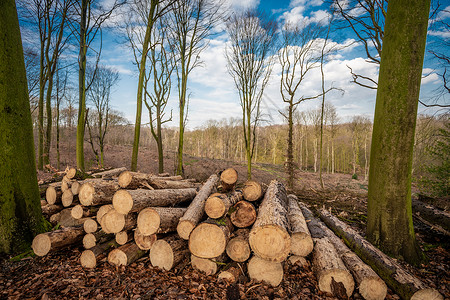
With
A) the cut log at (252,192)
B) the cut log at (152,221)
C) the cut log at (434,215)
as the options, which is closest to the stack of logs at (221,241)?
the cut log at (152,221)

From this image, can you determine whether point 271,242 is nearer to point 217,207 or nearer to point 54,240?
point 217,207

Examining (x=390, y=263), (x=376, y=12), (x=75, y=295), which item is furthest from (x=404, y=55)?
(x=75, y=295)

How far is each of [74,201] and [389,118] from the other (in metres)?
6.01

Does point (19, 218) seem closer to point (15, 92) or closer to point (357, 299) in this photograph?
point (15, 92)

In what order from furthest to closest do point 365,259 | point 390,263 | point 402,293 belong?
point 365,259 → point 390,263 → point 402,293

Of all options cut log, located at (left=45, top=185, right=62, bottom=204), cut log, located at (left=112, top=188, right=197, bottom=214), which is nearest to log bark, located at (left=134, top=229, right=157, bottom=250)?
cut log, located at (left=112, top=188, right=197, bottom=214)

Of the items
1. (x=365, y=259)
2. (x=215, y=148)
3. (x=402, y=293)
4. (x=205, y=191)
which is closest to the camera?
(x=402, y=293)

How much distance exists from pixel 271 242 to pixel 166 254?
1548mm

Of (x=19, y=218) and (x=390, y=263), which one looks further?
(x=19, y=218)

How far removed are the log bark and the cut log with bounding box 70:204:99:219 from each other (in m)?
1.17

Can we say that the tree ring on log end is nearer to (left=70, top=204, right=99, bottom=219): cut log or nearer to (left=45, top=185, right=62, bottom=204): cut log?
(left=70, top=204, right=99, bottom=219): cut log

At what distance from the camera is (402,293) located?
2.12 metres

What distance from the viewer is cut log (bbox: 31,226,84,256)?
9.18ft

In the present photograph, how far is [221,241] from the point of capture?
2631 mm
